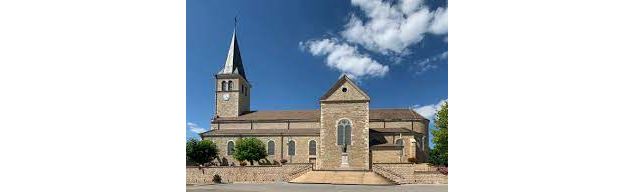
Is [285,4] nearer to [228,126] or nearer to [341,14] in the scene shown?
[341,14]

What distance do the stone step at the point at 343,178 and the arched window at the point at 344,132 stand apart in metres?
1.62

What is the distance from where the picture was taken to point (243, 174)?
1494 cm

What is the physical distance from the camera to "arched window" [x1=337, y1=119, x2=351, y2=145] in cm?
1752

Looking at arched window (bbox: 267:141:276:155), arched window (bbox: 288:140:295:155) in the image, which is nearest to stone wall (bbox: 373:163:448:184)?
arched window (bbox: 288:140:295:155)

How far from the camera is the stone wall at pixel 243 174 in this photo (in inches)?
567

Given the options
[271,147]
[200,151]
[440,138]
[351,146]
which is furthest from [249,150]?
[440,138]

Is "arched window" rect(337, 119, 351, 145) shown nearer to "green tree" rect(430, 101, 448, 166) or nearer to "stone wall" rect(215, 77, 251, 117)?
"green tree" rect(430, 101, 448, 166)

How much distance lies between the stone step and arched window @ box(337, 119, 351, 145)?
1619 millimetres

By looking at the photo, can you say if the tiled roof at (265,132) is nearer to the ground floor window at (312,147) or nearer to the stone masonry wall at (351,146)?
the ground floor window at (312,147)
